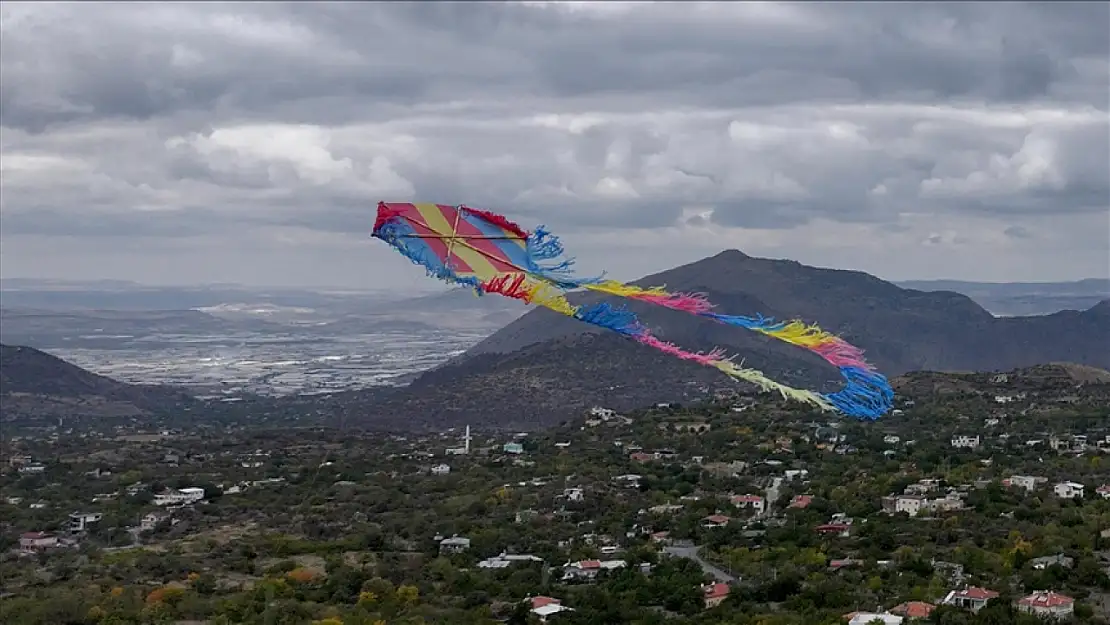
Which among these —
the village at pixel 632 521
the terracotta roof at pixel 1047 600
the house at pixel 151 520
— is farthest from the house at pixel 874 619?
the house at pixel 151 520

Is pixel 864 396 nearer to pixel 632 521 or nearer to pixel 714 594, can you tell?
pixel 714 594

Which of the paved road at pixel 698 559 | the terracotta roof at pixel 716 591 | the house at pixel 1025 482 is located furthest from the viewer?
the house at pixel 1025 482

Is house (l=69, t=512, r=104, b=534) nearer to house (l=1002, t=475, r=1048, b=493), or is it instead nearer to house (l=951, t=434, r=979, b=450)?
house (l=1002, t=475, r=1048, b=493)

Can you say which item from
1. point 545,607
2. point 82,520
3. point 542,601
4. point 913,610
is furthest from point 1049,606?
point 82,520

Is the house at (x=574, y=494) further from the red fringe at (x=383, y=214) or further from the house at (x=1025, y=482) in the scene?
the red fringe at (x=383, y=214)

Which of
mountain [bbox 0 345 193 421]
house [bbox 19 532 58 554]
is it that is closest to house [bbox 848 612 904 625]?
house [bbox 19 532 58 554]
